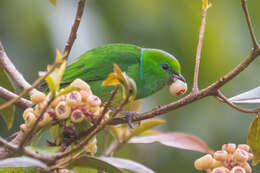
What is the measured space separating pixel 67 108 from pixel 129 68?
1698 millimetres

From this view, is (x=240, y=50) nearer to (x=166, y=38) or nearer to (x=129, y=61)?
(x=166, y=38)

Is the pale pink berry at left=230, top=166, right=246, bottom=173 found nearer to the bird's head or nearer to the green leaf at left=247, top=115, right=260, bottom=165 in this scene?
the green leaf at left=247, top=115, right=260, bottom=165

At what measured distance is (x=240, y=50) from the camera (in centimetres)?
553

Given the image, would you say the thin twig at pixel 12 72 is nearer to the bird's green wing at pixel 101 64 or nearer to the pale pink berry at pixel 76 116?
the bird's green wing at pixel 101 64

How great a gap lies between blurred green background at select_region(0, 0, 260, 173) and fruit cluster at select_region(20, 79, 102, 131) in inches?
126

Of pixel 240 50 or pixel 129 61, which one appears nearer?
pixel 129 61

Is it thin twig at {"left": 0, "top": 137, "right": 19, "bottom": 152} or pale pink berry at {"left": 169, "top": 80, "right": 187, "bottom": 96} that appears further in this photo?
pale pink berry at {"left": 169, "top": 80, "right": 187, "bottom": 96}

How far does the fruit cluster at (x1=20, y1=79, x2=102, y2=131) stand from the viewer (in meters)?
1.67

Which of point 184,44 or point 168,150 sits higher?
point 184,44

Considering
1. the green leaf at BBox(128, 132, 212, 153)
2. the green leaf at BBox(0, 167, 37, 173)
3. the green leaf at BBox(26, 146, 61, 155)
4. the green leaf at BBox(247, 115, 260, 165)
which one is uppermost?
the green leaf at BBox(26, 146, 61, 155)

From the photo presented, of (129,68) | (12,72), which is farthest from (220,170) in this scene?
(129,68)

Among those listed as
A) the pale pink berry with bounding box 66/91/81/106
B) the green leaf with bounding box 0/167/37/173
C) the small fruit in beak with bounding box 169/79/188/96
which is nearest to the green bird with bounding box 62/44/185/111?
the small fruit in beak with bounding box 169/79/188/96

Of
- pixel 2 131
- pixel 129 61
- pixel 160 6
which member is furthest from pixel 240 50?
pixel 2 131

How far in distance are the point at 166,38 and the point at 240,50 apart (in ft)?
3.11
